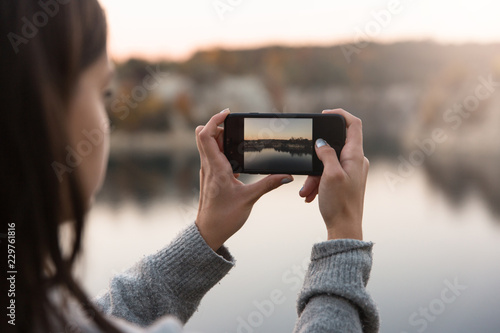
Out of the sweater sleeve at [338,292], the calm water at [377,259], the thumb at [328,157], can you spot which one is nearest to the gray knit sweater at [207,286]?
the sweater sleeve at [338,292]

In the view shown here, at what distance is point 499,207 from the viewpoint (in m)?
5.82

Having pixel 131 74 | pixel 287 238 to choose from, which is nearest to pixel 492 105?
pixel 287 238

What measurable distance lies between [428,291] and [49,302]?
10.1 ft

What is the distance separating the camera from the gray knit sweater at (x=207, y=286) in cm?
55

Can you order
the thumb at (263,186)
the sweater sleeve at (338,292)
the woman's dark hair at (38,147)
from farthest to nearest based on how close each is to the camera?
the thumb at (263,186) < the sweater sleeve at (338,292) < the woman's dark hair at (38,147)

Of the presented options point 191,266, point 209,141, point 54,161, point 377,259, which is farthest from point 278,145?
point 377,259

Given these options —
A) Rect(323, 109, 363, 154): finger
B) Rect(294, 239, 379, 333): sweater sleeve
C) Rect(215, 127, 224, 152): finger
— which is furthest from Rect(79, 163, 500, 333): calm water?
Rect(294, 239, 379, 333): sweater sleeve

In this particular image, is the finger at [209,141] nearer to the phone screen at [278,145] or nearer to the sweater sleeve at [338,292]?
the phone screen at [278,145]

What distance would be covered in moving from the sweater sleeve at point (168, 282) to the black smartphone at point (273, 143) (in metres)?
0.14

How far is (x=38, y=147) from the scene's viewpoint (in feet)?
1.32

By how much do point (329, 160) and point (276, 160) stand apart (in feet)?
0.44

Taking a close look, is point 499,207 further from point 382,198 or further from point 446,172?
point 446,172

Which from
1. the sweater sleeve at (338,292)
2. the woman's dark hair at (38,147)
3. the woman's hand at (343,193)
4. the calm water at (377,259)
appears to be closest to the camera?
the woman's dark hair at (38,147)

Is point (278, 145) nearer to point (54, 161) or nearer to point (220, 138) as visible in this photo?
point (220, 138)
